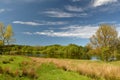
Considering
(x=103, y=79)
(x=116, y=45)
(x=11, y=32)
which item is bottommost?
(x=103, y=79)

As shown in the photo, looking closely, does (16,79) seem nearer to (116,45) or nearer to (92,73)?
(92,73)

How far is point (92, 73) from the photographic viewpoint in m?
21.4

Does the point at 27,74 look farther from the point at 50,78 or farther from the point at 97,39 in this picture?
the point at 97,39

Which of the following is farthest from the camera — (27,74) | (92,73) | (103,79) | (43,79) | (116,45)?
(116,45)

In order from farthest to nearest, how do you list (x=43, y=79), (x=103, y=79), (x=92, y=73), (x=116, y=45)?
1. (x=116, y=45)
2. (x=92, y=73)
3. (x=103, y=79)
4. (x=43, y=79)

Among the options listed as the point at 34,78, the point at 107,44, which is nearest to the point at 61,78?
the point at 34,78

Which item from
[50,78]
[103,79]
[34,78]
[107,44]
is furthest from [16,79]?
[107,44]

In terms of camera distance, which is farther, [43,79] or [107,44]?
[107,44]

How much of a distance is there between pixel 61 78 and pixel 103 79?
4669 mm

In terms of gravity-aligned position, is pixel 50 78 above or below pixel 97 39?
below

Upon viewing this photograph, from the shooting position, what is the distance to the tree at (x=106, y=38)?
51500 millimetres

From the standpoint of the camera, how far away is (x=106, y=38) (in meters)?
52.3

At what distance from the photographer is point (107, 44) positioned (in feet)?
170

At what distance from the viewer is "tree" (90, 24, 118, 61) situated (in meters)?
51.5
